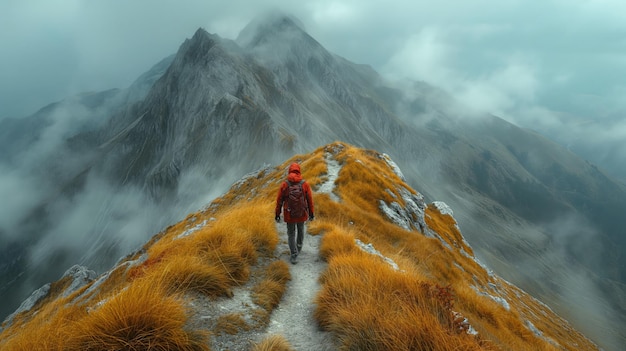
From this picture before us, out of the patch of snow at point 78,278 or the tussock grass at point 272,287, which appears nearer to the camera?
the tussock grass at point 272,287

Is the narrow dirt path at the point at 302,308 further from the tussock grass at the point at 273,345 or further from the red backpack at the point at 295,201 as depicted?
the red backpack at the point at 295,201

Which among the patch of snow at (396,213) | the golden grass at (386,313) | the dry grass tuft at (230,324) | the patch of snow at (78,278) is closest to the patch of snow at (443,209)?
the patch of snow at (396,213)

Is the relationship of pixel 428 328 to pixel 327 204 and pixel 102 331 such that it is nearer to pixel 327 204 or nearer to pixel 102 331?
pixel 102 331

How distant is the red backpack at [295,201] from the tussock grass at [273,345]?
4.91m

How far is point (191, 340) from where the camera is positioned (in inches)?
176

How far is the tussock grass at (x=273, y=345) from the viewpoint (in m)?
4.80

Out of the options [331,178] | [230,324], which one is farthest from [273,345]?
[331,178]

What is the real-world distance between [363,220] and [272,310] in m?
10.1

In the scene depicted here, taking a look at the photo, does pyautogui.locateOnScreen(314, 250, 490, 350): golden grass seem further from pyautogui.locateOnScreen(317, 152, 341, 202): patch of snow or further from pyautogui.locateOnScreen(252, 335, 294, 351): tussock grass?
pyautogui.locateOnScreen(317, 152, 341, 202): patch of snow

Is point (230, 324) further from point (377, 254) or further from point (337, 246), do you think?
point (377, 254)

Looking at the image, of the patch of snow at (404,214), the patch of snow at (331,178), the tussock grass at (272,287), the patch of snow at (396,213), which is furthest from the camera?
the patch of snow at (404,214)

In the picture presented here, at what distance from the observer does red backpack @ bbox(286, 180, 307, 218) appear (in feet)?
32.0

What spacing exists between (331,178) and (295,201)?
13854mm

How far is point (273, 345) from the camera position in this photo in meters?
4.87
